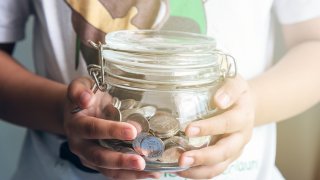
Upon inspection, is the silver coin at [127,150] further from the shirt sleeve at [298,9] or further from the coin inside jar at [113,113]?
the shirt sleeve at [298,9]

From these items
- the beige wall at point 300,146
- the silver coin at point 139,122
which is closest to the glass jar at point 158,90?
the silver coin at point 139,122

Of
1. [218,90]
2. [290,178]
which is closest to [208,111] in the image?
[218,90]

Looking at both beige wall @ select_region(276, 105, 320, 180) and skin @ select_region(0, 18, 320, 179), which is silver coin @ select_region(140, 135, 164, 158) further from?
beige wall @ select_region(276, 105, 320, 180)

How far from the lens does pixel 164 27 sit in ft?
1.57

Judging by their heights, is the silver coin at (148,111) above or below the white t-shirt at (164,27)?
above

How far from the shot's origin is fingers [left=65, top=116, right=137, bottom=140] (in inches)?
12.0

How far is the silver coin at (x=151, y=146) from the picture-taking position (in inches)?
12.4

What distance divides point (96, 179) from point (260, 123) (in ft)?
0.68

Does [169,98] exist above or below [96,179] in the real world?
above

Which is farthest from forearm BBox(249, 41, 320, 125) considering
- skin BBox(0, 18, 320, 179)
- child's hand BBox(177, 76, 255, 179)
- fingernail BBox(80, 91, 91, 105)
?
fingernail BBox(80, 91, 91, 105)

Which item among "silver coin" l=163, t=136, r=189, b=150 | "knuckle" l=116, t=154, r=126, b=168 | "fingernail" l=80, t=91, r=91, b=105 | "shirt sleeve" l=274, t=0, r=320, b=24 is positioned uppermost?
"fingernail" l=80, t=91, r=91, b=105

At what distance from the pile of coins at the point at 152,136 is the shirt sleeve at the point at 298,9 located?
266mm

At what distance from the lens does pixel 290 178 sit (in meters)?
0.79

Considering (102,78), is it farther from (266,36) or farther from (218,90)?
(266,36)
